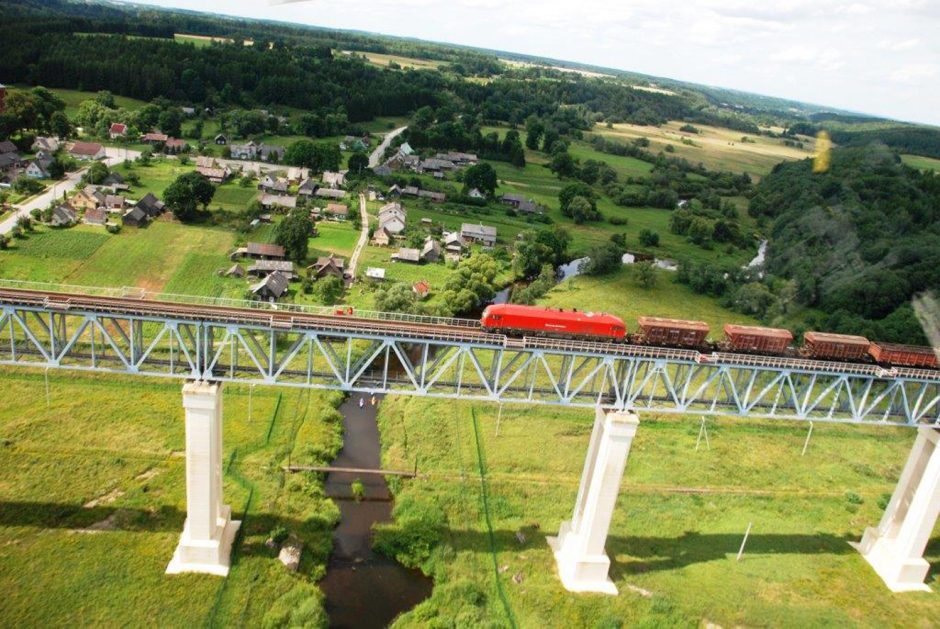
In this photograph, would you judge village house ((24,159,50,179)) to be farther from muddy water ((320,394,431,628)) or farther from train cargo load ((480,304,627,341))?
train cargo load ((480,304,627,341))

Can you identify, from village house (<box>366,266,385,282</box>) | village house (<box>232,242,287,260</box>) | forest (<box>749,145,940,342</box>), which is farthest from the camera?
village house (<box>232,242,287,260</box>)

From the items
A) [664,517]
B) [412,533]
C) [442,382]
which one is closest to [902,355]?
[664,517]

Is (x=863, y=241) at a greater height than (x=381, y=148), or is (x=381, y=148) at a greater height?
(x=863, y=241)

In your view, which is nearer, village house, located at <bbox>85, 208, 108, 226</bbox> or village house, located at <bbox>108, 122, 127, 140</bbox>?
village house, located at <bbox>85, 208, 108, 226</bbox>

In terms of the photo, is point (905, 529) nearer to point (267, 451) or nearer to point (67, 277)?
point (267, 451)

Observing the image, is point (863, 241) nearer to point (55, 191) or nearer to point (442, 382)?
point (442, 382)

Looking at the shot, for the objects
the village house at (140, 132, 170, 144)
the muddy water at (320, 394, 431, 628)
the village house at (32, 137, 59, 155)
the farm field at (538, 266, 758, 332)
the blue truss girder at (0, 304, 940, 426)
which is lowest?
the muddy water at (320, 394, 431, 628)

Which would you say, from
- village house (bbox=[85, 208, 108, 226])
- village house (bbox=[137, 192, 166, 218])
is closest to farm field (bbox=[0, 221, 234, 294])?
village house (bbox=[85, 208, 108, 226])
